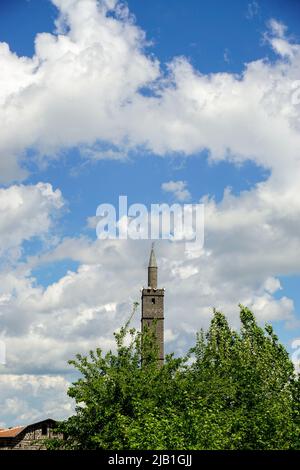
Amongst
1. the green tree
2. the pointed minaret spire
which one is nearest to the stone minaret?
the pointed minaret spire

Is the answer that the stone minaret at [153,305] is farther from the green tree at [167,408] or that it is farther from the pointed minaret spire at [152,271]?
the green tree at [167,408]

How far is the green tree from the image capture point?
23.8 metres

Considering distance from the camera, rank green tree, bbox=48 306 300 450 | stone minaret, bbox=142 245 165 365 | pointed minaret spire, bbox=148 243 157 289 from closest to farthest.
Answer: green tree, bbox=48 306 300 450, stone minaret, bbox=142 245 165 365, pointed minaret spire, bbox=148 243 157 289

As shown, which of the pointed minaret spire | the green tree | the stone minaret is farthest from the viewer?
the pointed minaret spire

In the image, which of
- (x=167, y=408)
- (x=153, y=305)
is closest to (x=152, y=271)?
(x=153, y=305)

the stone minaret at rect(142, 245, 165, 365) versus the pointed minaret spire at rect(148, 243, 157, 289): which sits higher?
the pointed minaret spire at rect(148, 243, 157, 289)

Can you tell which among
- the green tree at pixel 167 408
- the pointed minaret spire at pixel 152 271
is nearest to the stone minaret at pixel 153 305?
the pointed minaret spire at pixel 152 271

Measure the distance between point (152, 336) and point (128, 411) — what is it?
5.69 meters

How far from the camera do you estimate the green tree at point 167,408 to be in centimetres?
2378

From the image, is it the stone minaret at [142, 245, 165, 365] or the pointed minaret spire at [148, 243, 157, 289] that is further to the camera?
the pointed minaret spire at [148, 243, 157, 289]

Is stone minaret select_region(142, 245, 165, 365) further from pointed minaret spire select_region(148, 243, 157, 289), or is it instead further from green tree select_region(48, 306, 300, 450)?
green tree select_region(48, 306, 300, 450)

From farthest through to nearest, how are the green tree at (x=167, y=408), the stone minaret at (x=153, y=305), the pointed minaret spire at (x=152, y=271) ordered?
the pointed minaret spire at (x=152, y=271) → the stone minaret at (x=153, y=305) → the green tree at (x=167, y=408)
